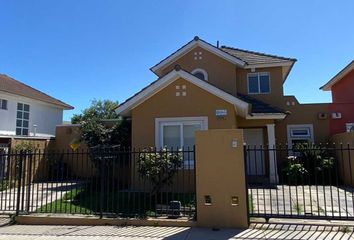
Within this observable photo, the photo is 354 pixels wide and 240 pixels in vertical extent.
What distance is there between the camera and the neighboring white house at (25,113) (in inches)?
869

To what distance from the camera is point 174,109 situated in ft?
44.6

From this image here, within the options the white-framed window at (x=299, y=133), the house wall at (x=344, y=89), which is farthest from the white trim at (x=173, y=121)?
the house wall at (x=344, y=89)

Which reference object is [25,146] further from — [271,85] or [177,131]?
[271,85]

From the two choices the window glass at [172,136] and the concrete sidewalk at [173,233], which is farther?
the window glass at [172,136]

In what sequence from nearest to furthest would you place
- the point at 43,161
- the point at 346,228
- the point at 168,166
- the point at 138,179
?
the point at 346,228, the point at 168,166, the point at 138,179, the point at 43,161

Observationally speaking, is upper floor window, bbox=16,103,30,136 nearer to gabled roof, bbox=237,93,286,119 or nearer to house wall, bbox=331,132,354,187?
gabled roof, bbox=237,93,286,119

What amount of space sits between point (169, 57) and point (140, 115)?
6.20 metres

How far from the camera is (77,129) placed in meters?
18.9

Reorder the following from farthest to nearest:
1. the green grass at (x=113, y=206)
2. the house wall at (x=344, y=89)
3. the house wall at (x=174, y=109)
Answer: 1. the house wall at (x=344, y=89)
2. the house wall at (x=174, y=109)
3. the green grass at (x=113, y=206)

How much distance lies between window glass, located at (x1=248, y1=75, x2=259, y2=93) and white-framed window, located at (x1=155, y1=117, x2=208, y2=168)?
6990mm

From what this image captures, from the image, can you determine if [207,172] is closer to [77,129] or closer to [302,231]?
[302,231]

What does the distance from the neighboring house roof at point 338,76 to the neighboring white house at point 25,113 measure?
69.6 feet

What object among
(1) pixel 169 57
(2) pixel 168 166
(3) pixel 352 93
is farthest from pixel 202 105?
(3) pixel 352 93

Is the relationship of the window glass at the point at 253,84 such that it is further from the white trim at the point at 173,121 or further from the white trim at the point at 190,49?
the white trim at the point at 173,121
